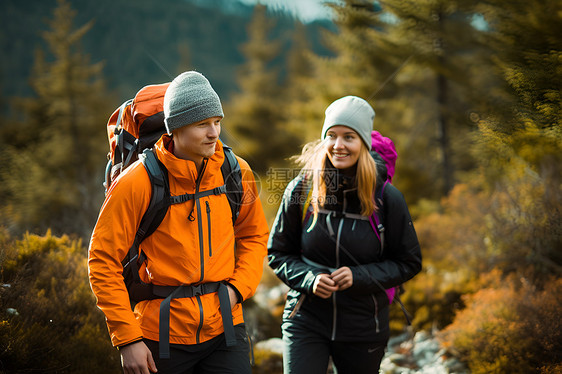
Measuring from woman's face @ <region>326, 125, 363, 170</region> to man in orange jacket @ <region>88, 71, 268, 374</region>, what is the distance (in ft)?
2.72

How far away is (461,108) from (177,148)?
1114 centimetres

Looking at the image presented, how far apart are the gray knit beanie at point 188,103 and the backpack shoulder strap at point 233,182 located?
32 cm

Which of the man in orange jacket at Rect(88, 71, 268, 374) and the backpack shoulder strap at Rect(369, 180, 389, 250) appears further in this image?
the backpack shoulder strap at Rect(369, 180, 389, 250)

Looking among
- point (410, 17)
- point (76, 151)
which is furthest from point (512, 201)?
point (76, 151)

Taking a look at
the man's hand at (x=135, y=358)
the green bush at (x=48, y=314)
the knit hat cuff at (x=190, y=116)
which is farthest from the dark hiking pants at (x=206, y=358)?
the green bush at (x=48, y=314)

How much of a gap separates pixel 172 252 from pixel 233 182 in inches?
22.3

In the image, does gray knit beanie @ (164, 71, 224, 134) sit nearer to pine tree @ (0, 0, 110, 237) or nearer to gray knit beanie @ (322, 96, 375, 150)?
gray knit beanie @ (322, 96, 375, 150)

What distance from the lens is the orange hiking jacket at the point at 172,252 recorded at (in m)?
2.05

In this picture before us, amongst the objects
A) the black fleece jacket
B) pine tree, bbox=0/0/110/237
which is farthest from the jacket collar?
pine tree, bbox=0/0/110/237

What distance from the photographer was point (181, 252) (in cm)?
222

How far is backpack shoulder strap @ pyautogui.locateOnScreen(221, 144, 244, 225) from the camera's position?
2.49 meters

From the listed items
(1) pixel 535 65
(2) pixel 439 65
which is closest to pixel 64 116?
(2) pixel 439 65

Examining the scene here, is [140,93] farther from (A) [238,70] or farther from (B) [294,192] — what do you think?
(A) [238,70]

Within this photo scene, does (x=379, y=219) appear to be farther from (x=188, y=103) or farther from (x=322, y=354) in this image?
(x=188, y=103)
